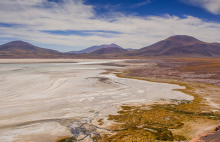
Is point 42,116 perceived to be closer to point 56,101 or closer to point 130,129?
point 56,101

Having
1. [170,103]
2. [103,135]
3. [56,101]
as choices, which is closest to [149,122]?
[103,135]

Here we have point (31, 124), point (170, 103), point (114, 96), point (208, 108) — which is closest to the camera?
point (31, 124)

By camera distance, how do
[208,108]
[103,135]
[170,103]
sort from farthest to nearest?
[170,103]
[208,108]
[103,135]

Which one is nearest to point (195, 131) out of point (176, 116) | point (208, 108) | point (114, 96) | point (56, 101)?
point (176, 116)

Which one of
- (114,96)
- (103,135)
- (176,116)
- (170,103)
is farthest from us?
(114,96)

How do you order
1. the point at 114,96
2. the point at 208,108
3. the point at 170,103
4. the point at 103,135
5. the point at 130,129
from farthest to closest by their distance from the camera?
1. the point at 114,96
2. the point at 170,103
3. the point at 208,108
4. the point at 130,129
5. the point at 103,135

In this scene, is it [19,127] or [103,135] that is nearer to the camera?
[103,135]

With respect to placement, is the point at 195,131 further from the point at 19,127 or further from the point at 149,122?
the point at 19,127

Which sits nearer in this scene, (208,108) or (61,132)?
(61,132)
